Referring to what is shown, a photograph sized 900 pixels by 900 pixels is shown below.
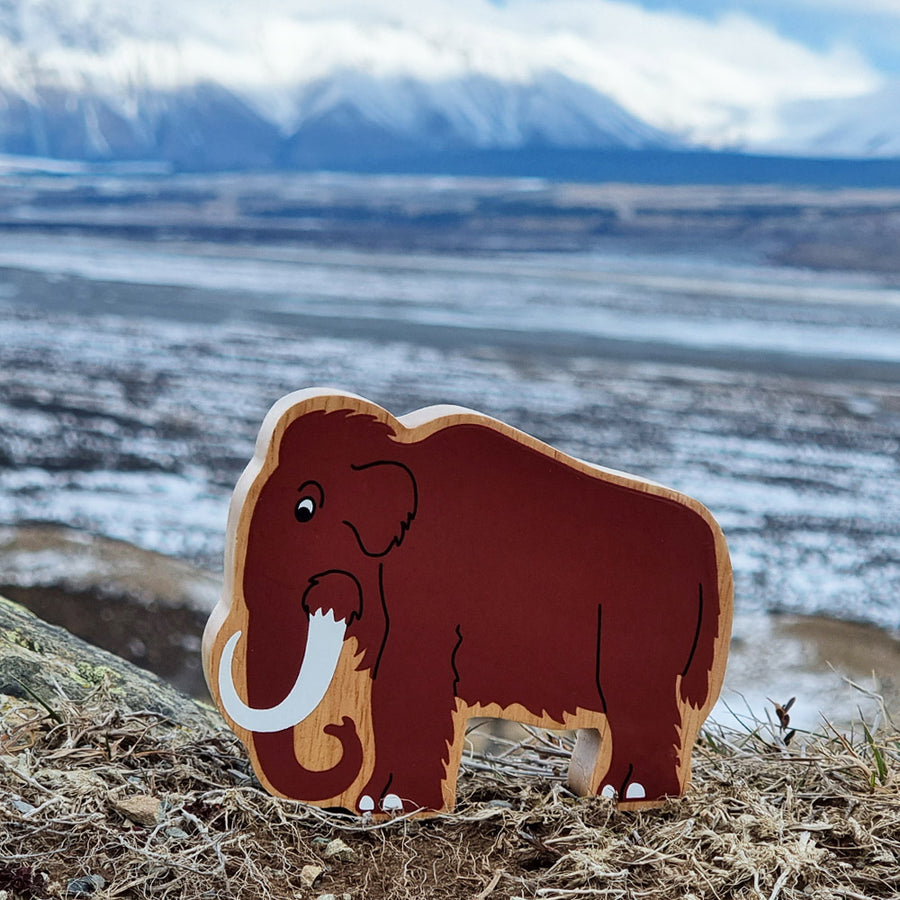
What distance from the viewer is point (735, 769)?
2.56 meters

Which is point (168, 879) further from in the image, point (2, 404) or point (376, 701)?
point (2, 404)

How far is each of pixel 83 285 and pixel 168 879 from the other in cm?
1863

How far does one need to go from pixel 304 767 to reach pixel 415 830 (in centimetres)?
28

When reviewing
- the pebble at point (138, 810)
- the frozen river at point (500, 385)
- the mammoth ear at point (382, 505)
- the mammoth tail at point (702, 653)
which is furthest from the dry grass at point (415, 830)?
the frozen river at point (500, 385)

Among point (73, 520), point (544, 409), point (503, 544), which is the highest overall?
point (503, 544)

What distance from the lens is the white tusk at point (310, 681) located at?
215 centimetres

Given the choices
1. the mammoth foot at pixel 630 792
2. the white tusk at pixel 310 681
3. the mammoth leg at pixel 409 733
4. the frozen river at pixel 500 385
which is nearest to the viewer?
the white tusk at pixel 310 681

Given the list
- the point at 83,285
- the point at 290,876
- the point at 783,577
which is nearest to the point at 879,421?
the point at 783,577

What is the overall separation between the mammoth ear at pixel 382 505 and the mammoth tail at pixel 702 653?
0.72m

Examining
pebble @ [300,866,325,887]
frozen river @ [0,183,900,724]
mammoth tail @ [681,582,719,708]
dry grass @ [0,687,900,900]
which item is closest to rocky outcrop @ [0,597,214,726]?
dry grass @ [0,687,900,900]

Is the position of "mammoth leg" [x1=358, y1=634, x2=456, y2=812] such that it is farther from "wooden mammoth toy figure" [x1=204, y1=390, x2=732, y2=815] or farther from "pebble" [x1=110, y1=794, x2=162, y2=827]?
"pebble" [x1=110, y1=794, x2=162, y2=827]

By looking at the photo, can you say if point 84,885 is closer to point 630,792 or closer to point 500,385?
point 630,792

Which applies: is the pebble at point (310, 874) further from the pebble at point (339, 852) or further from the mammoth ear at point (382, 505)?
the mammoth ear at point (382, 505)

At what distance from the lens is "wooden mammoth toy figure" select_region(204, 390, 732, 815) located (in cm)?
212
